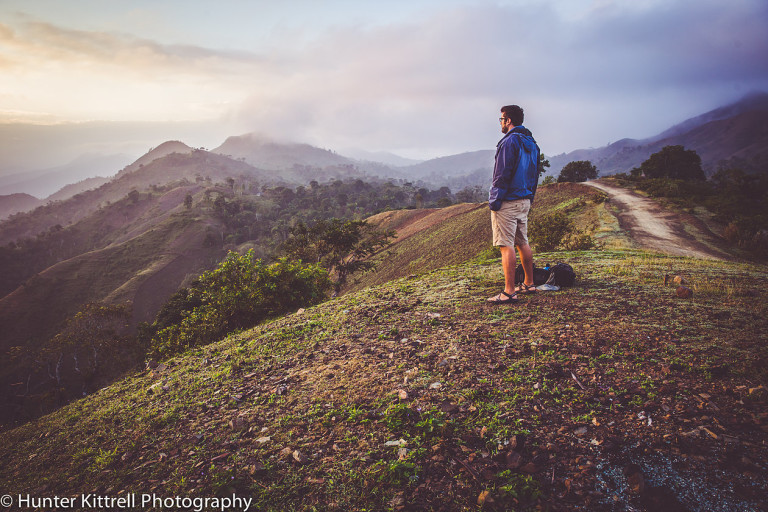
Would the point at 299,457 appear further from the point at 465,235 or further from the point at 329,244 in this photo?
the point at 465,235

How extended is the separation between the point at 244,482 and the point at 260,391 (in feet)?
4.58

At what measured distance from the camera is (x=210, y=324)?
7.71m

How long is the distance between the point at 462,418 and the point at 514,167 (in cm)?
355

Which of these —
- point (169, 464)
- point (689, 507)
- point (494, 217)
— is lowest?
point (169, 464)

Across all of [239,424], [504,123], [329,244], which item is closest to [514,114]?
[504,123]

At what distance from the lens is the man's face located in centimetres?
491

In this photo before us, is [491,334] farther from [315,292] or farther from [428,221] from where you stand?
[428,221]

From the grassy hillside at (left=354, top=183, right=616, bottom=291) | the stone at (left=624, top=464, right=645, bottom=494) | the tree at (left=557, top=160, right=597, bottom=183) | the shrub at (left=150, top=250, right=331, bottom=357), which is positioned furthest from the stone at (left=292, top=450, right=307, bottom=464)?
the tree at (left=557, top=160, right=597, bottom=183)

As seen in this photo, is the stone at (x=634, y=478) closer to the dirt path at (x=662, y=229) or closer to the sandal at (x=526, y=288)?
the sandal at (x=526, y=288)

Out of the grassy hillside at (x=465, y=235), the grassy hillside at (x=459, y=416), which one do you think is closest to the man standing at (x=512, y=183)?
the grassy hillside at (x=459, y=416)

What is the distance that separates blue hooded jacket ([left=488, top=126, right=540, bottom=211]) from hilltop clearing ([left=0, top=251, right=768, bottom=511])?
1.76 metres

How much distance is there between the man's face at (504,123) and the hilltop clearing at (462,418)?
2822mm

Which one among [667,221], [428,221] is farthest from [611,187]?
[428,221]

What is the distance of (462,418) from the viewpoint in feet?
8.45
